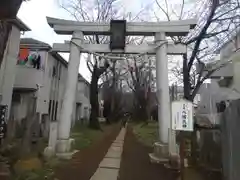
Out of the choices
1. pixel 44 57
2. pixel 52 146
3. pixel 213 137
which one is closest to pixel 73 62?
pixel 52 146

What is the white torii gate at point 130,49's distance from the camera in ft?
38.4

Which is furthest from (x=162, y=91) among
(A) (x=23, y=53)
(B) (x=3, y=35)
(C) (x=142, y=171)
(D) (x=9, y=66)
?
(A) (x=23, y=53)

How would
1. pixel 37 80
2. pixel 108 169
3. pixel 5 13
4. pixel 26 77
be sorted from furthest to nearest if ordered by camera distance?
pixel 37 80 < pixel 26 77 < pixel 108 169 < pixel 5 13

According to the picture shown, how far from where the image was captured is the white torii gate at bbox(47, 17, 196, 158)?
11.7 m

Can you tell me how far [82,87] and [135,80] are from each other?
346 inches

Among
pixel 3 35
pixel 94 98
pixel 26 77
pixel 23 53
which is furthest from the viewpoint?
pixel 94 98

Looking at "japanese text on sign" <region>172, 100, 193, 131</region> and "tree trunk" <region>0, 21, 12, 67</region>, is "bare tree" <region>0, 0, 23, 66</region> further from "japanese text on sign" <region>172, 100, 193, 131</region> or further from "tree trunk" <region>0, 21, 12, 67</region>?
"japanese text on sign" <region>172, 100, 193, 131</region>

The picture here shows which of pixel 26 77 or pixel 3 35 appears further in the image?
pixel 26 77

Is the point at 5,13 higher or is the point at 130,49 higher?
the point at 130,49

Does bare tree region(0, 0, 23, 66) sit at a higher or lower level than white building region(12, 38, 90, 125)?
lower

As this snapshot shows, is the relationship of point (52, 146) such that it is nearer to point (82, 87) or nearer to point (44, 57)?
point (44, 57)

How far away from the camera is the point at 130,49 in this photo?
12.7m

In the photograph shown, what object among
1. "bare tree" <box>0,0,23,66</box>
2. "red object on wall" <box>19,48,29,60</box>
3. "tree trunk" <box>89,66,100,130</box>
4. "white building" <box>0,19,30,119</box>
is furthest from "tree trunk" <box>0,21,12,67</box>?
"tree trunk" <box>89,66,100,130</box>

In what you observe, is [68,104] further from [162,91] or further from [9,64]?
[9,64]
